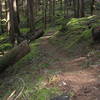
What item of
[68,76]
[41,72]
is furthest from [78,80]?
[41,72]

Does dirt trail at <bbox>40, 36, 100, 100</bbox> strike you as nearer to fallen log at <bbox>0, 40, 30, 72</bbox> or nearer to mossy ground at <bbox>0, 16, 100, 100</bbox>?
mossy ground at <bbox>0, 16, 100, 100</bbox>

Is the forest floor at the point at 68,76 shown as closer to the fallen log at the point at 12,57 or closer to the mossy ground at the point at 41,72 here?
the mossy ground at the point at 41,72

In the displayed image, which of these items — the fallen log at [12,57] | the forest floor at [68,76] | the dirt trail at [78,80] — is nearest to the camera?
the dirt trail at [78,80]

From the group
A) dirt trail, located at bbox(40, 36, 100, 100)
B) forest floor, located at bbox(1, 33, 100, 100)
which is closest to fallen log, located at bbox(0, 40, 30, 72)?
forest floor, located at bbox(1, 33, 100, 100)

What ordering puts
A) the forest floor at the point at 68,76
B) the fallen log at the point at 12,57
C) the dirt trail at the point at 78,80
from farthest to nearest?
1. the fallen log at the point at 12,57
2. the forest floor at the point at 68,76
3. the dirt trail at the point at 78,80

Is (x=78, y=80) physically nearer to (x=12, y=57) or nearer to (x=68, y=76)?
(x=68, y=76)

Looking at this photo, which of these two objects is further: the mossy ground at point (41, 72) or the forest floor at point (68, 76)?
the mossy ground at point (41, 72)

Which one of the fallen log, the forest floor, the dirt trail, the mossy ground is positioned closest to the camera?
the dirt trail

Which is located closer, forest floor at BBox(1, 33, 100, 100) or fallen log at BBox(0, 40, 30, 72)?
forest floor at BBox(1, 33, 100, 100)

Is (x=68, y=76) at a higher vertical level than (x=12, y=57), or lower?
lower

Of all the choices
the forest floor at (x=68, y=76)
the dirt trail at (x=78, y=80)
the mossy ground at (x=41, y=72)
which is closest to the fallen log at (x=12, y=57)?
the mossy ground at (x=41, y=72)

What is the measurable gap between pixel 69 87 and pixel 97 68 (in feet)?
6.60

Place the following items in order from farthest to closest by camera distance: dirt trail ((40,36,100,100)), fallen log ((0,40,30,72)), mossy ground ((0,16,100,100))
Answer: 1. fallen log ((0,40,30,72))
2. mossy ground ((0,16,100,100))
3. dirt trail ((40,36,100,100))

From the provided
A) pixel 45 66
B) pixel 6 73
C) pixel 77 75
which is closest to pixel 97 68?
pixel 77 75
